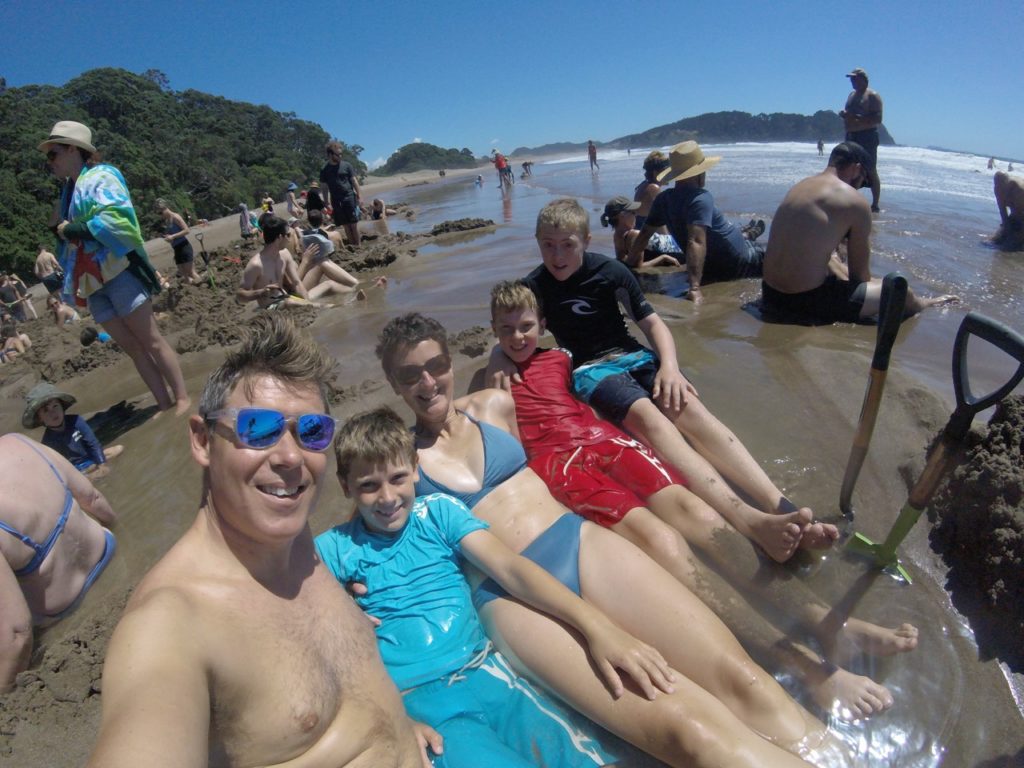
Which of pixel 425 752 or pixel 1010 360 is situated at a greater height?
pixel 1010 360

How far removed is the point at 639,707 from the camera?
1878 millimetres

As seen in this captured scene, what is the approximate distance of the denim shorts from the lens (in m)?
4.77

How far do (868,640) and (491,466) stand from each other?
1658 mm

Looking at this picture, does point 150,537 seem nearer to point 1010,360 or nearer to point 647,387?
point 647,387

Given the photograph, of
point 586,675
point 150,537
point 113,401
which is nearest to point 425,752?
point 586,675

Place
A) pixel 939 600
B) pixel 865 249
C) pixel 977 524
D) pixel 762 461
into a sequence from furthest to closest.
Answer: pixel 865 249
pixel 762 461
pixel 939 600
pixel 977 524

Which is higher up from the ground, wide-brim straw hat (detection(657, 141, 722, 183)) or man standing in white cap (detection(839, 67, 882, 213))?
man standing in white cap (detection(839, 67, 882, 213))

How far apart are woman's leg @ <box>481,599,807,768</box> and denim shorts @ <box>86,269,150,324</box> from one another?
4243 millimetres

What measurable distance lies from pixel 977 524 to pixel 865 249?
3651 millimetres

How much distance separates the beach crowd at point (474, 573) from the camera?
155 centimetres

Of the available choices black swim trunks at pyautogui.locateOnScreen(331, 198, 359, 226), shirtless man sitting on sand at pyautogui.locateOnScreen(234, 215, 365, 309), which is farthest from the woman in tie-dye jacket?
black swim trunks at pyautogui.locateOnScreen(331, 198, 359, 226)

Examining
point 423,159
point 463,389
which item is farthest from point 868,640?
point 423,159

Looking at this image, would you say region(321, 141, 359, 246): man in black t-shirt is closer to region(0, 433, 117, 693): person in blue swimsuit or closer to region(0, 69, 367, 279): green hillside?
region(0, 433, 117, 693): person in blue swimsuit

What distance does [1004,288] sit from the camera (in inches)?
229
